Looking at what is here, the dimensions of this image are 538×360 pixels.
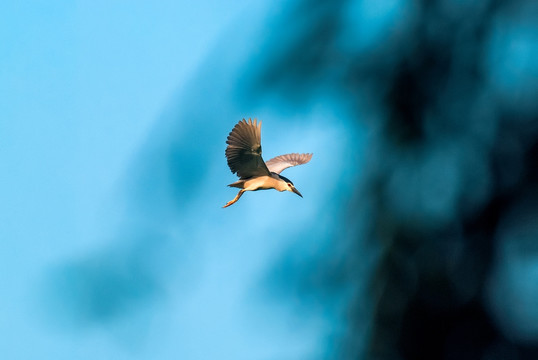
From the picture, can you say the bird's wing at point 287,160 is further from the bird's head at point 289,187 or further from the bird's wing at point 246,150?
the bird's wing at point 246,150

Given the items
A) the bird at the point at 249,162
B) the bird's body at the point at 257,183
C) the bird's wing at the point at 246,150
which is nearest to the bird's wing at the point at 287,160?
the bird at the point at 249,162

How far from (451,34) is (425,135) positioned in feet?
7.08

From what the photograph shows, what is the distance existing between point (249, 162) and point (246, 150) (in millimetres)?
131

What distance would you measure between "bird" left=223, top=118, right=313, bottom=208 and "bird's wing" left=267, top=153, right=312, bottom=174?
150 cm

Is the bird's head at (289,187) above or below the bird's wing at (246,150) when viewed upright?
below

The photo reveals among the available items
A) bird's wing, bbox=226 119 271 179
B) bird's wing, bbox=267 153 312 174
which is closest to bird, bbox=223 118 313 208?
bird's wing, bbox=226 119 271 179

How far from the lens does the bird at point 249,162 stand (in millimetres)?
7340

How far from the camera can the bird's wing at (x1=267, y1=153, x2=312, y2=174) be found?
9.53m

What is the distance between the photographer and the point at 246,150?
7.51 meters

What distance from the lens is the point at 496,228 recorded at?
45.1ft

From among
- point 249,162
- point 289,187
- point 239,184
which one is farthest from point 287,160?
point 249,162

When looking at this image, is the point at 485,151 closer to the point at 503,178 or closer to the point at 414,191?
the point at 503,178

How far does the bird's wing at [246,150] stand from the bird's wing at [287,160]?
1.80 meters

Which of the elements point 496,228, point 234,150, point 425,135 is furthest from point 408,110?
point 234,150
